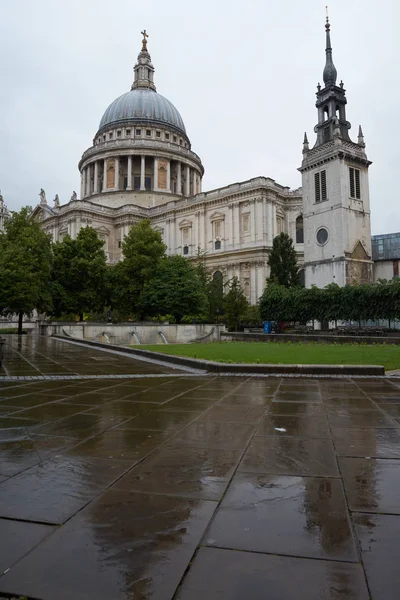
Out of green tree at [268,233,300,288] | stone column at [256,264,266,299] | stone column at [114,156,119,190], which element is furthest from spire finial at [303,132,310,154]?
stone column at [114,156,119,190]

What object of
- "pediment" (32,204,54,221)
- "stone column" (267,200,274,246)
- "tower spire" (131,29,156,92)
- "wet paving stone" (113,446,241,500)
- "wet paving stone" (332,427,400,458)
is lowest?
"wet paving stone" (332,427,400,458)

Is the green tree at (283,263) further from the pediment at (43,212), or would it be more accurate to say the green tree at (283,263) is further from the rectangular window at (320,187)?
the pediment at (43,212)

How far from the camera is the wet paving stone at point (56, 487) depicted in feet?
8.98

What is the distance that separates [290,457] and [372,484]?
0.82 metres

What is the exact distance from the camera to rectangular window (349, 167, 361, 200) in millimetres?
48062

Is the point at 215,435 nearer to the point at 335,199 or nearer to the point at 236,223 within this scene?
the point at 335,199

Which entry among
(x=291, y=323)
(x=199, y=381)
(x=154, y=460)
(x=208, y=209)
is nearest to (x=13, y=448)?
(x=154, y=460)

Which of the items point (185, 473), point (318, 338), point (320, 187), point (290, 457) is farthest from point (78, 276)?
point (185, 473)

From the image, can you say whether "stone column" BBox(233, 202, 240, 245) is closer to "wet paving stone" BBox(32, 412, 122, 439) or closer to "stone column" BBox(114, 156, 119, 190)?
"stone column" BBox(114, 156, 119, 190)

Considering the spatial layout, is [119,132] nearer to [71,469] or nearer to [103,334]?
[103,334]

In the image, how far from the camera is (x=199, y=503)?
2873 millimetres

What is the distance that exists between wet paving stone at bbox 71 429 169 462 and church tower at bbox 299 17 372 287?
142 feet

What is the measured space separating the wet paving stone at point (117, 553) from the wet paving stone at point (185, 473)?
21cm

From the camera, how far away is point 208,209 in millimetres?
64438
